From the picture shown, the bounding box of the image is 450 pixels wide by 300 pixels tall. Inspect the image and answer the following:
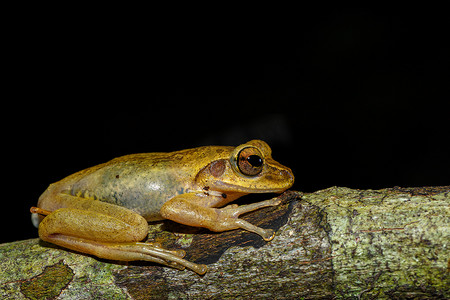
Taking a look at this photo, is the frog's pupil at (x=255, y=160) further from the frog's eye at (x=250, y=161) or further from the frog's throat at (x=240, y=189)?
the frog's throat at (x=240, y=189)

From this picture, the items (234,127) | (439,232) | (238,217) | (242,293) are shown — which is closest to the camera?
(439,232)

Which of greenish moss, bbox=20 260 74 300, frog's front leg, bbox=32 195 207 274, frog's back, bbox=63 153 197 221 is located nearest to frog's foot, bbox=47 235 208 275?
frog's front leg, bbox=32 195 207 274

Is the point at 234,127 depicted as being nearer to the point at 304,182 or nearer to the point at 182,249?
the point at 304,182

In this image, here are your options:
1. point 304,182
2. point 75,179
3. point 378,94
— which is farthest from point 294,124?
point 75,179

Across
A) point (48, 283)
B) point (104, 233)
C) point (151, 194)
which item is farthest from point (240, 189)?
point (48, 283)

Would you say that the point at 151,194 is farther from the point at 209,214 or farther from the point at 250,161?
the point at 250,161

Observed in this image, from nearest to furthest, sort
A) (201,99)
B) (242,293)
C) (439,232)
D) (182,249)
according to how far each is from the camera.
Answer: (439,232)
(242,293)
(182,249)
(201,99)

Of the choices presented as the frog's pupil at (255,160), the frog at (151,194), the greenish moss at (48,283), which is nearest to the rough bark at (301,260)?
the greenish moss at (48,283)
